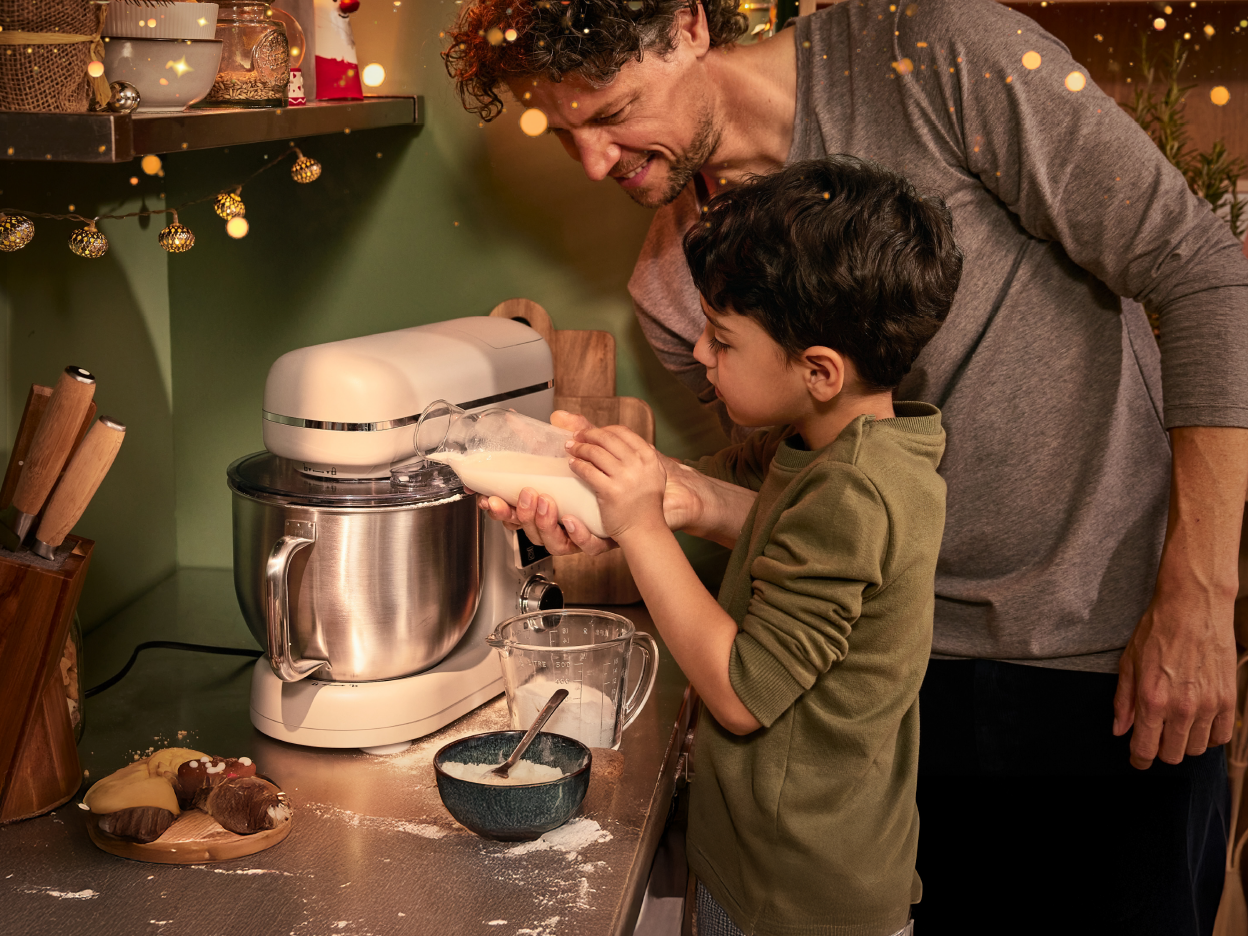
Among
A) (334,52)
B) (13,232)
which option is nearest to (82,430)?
(13,232)

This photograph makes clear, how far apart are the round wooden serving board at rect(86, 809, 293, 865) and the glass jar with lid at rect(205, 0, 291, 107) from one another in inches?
23.6

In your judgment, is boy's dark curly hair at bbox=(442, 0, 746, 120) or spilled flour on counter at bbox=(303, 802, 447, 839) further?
boy's dark curly hair at bbox=(442, 0, 746, 120)

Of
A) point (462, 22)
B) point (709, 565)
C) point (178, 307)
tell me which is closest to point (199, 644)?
point (178, 307)

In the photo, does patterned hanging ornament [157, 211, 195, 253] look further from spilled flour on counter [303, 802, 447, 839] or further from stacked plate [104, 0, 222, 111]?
spilled flour on counter [303, 802, 447, 839]

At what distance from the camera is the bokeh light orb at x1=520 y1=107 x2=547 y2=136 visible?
59.2 inches

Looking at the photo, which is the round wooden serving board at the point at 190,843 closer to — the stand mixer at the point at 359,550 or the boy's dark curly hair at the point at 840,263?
the stand mixer at the point at 359,550

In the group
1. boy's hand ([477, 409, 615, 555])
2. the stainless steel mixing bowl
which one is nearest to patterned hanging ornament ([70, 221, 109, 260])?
the stainless steel mixing bowl

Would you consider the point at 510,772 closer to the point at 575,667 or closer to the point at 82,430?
the point at 575,667

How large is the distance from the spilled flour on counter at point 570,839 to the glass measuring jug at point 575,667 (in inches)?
3.3

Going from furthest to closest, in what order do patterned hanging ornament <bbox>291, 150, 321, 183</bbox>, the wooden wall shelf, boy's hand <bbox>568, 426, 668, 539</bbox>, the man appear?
patterned hanging ornament <bbox>291, 150, 321, 183</bbox> < the man < boy's hand <bbox>568, 426, 668, 539</bbox> < the wooden wall shelf

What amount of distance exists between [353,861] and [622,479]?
0.37 meters

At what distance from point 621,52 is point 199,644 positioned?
870 mm

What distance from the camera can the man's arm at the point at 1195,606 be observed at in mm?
1017

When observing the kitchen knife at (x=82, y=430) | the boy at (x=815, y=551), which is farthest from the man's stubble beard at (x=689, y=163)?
the kitchen knife at (x=82, y=430)
